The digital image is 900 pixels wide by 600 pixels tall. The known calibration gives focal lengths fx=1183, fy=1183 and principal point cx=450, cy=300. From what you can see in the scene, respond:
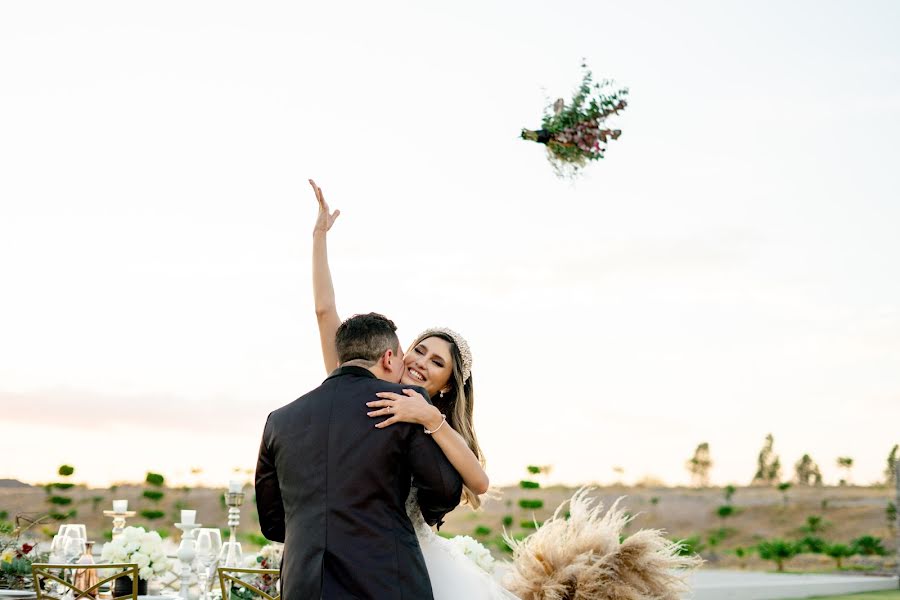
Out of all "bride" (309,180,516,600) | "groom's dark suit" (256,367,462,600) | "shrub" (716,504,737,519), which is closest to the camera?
"groom's dark suit" (256,367,462,600)

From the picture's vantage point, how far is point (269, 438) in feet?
11.0

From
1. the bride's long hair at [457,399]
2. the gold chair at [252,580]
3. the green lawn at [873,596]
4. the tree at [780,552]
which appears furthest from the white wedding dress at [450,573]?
the tree at [780,552]

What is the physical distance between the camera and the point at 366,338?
332 cm

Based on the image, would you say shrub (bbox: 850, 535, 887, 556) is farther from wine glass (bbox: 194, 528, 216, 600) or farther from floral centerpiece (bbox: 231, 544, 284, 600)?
wine glass (bbox: 194, 528, 216, 600)

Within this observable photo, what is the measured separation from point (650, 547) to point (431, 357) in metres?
1.09

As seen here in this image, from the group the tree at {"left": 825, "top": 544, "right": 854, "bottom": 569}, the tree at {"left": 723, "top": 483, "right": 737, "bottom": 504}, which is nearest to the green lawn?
the tree at {"left": 825, "top": 544, "right": 854, "bottom": 569}

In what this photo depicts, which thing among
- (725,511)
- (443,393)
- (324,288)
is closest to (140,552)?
(324,288)

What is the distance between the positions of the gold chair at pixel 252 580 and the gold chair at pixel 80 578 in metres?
0.37

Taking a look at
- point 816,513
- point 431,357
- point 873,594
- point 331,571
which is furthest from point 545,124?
point 816,513

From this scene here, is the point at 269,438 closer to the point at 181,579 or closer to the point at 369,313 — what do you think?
the point at 369,313

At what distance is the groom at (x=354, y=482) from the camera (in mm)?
3125

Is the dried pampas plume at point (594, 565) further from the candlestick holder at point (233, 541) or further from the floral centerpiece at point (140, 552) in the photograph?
the floral centerpiece at point (140, 552)

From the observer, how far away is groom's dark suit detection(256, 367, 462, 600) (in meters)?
3.12

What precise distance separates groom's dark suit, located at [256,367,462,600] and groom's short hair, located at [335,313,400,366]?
0.06 m
